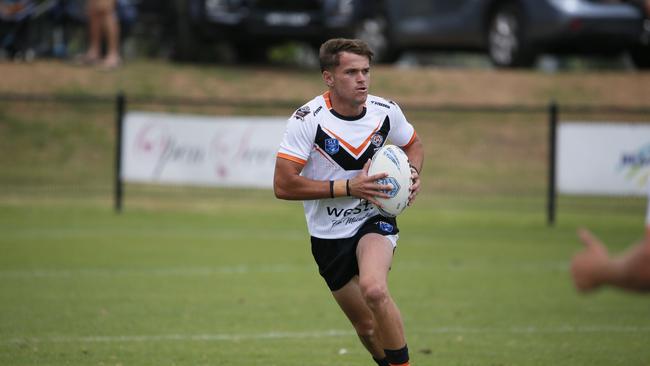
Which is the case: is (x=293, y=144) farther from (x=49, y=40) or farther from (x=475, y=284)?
(x=49, y=40)

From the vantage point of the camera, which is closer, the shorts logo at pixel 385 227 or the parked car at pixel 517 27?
the shorts logo at pixel 385 227

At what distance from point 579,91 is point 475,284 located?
1204 centimetres

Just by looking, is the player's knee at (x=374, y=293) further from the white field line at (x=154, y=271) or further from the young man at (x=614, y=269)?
the white field line at (x=154, y=271)

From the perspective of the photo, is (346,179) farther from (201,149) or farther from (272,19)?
(272,19)

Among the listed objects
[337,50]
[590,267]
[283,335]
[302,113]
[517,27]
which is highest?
[590,267]

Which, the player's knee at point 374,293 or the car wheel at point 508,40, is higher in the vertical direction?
the player's knee at point 374,293

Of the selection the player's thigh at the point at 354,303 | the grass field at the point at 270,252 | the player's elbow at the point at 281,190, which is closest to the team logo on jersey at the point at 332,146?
the player's elbow at the point at 281,190

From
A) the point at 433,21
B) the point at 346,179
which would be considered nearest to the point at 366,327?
the point at 346,179

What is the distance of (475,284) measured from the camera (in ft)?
40.7

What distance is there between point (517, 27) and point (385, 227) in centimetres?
1554

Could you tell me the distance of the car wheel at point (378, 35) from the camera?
23828 mm

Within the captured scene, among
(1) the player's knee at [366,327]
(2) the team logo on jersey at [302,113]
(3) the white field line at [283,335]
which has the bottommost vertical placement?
(3) the white field line at [283,335]

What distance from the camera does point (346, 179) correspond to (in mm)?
7027

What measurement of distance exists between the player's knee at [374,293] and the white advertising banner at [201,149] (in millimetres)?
11723
